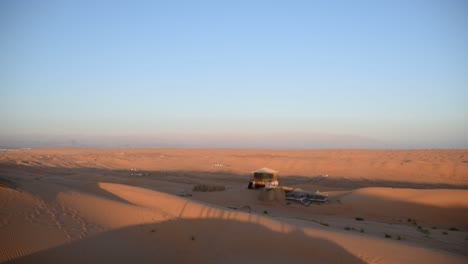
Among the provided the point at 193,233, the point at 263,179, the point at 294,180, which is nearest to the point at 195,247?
the point at 193,233

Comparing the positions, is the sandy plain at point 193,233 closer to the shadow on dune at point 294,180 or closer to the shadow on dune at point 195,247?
the shadow on dune at point 195,247

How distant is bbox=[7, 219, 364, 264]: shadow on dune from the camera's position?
7.86 metres

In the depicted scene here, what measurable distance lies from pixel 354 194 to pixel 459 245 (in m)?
10.2

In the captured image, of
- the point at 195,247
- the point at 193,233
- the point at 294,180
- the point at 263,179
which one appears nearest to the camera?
the point at 195,247

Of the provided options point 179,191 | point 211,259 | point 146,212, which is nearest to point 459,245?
point 211,259

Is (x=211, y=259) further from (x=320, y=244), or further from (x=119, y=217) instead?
(x=119, y=217)

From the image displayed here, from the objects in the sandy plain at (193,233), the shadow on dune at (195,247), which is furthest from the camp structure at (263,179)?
the shadow on dune at (195,247)

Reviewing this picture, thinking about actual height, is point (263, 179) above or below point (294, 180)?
above

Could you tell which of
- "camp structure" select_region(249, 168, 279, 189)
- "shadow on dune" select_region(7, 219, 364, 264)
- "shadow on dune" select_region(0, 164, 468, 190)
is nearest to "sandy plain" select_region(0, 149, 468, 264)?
"shadow on dune" select_region(7, 219, 364, 264)

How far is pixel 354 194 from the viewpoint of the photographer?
2177cm

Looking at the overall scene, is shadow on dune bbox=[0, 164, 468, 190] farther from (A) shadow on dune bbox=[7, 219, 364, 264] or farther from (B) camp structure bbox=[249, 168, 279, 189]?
(A) shadow on dune bbox=[7, 219, 364, 264]

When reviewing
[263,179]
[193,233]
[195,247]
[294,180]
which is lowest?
[294,180]

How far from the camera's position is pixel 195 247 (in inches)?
358

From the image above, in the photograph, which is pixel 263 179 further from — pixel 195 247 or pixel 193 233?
pixel 195 247
